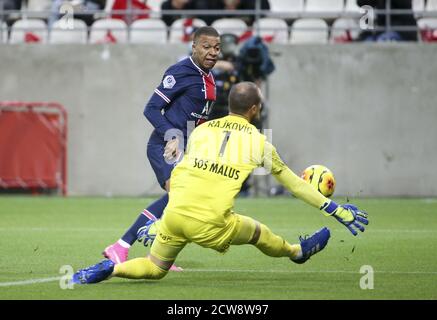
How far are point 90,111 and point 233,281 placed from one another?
38.3ft

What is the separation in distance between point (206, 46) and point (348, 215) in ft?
7.03

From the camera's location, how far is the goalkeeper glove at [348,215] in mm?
8344

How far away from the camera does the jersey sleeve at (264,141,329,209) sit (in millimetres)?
8336

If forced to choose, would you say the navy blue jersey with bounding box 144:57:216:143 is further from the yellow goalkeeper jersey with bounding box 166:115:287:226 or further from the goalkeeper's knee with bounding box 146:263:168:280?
the goalkeeper's knee with bounding box 146:263:168:280

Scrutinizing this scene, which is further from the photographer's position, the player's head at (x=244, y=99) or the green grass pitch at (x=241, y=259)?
the player's head at (x=244, y=99)

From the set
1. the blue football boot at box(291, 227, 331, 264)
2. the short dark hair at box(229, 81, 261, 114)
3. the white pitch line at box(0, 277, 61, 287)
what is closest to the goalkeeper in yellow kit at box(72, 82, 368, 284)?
the short dark hair at box(229, 81, 261, 114)

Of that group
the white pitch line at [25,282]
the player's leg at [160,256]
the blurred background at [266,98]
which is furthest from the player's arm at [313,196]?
the blurred background at [266,98]

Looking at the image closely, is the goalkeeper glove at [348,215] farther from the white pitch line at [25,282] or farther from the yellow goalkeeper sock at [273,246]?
the white pitch line at [25,282]

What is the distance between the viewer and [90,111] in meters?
20.0

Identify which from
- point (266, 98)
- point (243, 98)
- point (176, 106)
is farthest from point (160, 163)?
point (266, 98)

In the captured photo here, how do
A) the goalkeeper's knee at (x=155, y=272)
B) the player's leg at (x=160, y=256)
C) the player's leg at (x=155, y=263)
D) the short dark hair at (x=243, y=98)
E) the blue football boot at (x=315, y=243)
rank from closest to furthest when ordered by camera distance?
the player's leg at (x=155, y=263) < the player's leg at (x=160, y=256) < the goalkeeper's knee at (x=155, y=272) < the short dark hair at (x=243, y=98) < the blue football boot at (x=315, y=243)

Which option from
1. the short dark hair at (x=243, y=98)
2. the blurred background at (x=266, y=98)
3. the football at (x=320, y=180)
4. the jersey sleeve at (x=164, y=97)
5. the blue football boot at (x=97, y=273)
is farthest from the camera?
the blurred background at (x=266, y=98)

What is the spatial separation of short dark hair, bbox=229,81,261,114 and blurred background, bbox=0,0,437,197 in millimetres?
11171
